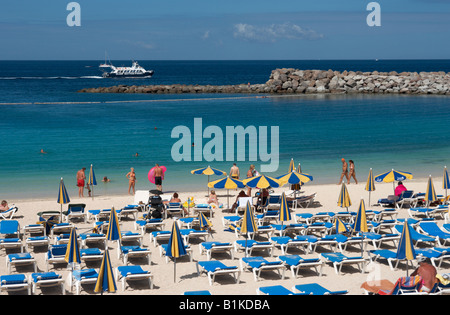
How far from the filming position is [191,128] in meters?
41.2

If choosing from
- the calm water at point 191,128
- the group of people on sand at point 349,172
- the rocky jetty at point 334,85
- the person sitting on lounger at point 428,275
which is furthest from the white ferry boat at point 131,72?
the person sitting on lounger at point 428,275

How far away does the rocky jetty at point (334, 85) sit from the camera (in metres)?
70.6

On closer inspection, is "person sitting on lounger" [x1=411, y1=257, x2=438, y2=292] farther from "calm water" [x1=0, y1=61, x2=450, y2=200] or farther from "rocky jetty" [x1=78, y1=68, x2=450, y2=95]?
"rocky jetty" [x1=78, y1=68, x2=450, y2=95]

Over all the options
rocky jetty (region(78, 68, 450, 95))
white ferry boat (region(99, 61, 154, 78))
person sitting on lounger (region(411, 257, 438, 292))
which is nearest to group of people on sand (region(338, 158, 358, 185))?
person sitting on lounger (region(411, 257, 438, 292))

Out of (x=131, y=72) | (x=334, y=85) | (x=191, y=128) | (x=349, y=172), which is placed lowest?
(x=349, y=172)

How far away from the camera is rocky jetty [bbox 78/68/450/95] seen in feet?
232

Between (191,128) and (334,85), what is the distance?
37.2 metres

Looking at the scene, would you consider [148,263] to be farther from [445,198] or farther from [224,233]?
[445,198]

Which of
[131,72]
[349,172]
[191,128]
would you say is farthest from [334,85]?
[131,72]

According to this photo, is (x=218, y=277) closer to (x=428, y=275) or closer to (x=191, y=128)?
(x=428, y=275)

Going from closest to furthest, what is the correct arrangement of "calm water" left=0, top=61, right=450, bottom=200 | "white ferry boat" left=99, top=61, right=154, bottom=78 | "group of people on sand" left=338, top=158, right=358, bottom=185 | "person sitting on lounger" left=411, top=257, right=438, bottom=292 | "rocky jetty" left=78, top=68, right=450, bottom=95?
1. "person sitting on lounger" left=411, top=257, right=438, bottom=292
2. "group of people on sand" left=338, top=158, right=358, bottom=185
3. "calm water" left=0, top=61, right=450, bottom=200
4. "rocky jetty" left=78, top=68, right=450, bottom=95
5. "white ferry boat" left=99, top=61, right=154, bottom=78

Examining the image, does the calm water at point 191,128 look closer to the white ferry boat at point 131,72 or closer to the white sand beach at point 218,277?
the white sand beach at point 218,277

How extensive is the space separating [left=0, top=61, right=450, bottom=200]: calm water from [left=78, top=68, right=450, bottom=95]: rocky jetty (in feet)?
17.8
